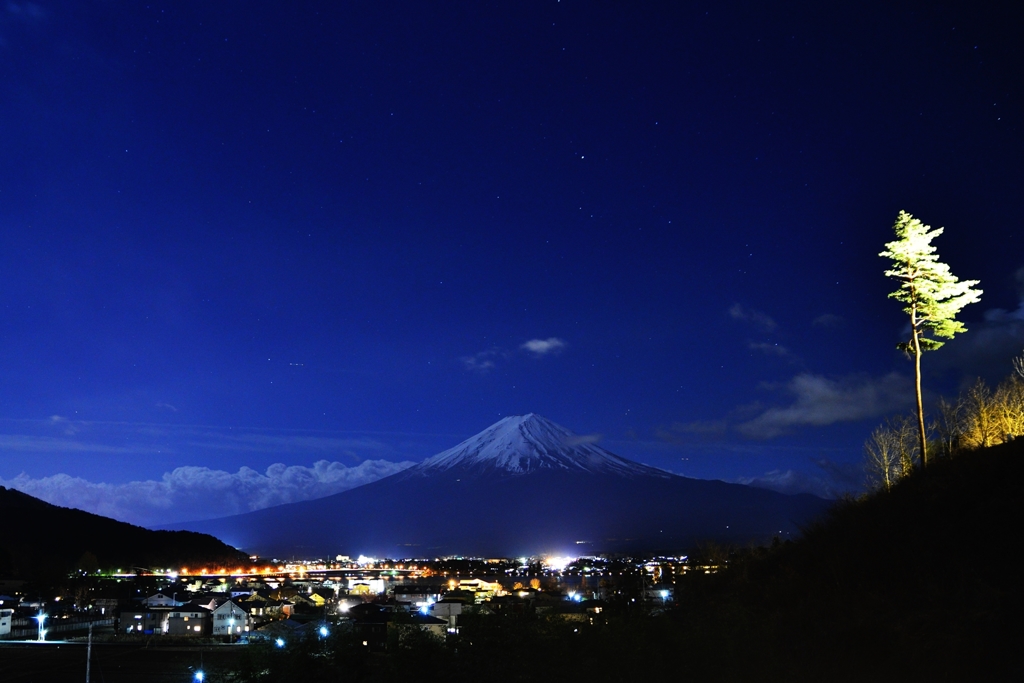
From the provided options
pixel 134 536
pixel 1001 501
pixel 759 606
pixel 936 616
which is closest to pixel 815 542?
pixel 759 606

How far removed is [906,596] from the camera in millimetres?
16797

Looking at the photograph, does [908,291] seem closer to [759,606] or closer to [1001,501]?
[1001,501]

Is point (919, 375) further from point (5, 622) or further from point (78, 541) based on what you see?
point (78, 541)

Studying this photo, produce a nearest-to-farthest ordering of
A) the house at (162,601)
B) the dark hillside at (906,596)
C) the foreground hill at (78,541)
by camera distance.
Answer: the dark hillside at (906,596) < the house at (162,601) < the foreground hill at (78,541)

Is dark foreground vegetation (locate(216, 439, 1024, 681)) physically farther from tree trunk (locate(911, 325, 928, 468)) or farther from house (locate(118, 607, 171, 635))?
house (locate(118, 607, 171, 635))

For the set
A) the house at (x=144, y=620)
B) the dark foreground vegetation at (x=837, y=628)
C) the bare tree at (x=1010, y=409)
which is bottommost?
the house at (x=144, y=620)

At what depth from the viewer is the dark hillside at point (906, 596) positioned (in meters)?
14.3

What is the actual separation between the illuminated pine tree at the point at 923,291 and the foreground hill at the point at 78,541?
74.7 metres

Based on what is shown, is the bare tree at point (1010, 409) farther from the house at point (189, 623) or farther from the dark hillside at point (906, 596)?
the house at point (189, 623)

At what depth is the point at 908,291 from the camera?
2284 centimetres

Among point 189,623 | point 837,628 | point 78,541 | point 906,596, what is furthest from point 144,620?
point 78,541

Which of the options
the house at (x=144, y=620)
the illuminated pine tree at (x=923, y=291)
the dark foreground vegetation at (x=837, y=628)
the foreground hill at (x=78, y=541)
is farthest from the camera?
the foreground hill at (x=78, y=541)

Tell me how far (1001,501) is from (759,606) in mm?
7086

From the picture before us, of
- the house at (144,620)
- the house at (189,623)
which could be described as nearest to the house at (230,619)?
the house at (189,623)
